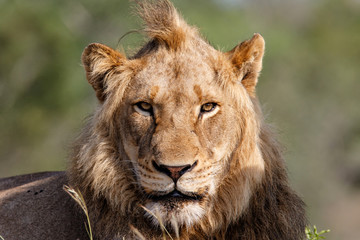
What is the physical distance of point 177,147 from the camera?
17.5 ft

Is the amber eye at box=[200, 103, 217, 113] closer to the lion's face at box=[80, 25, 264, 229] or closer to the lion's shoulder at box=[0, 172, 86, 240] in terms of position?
the lion's face at box=[80, 25, 264, 229]

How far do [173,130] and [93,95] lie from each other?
71.6 ft

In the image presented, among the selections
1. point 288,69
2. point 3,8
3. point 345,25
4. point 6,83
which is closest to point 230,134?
point 6,83

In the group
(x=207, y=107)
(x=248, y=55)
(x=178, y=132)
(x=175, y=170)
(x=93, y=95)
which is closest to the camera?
(x=175, y=170)

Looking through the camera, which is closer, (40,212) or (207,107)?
(207,107)

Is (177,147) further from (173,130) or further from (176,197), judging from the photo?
(176,197)

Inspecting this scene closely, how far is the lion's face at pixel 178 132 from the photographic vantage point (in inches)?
209

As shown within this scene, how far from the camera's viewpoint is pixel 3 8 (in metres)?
28.7

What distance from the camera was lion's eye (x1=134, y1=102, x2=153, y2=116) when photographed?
571cm

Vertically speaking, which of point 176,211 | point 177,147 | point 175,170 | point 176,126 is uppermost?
point 176,126

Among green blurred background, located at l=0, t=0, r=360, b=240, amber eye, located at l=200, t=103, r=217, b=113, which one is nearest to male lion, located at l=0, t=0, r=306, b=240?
amber eye, located at l=200, t=103, r=217, b=113

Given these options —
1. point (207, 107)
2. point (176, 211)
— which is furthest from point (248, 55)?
point (176, 211)

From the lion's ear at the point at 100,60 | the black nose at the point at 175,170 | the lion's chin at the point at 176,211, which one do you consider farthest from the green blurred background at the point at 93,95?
the black nose at the point at 175,170

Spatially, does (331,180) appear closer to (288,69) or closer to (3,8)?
(288,69)
